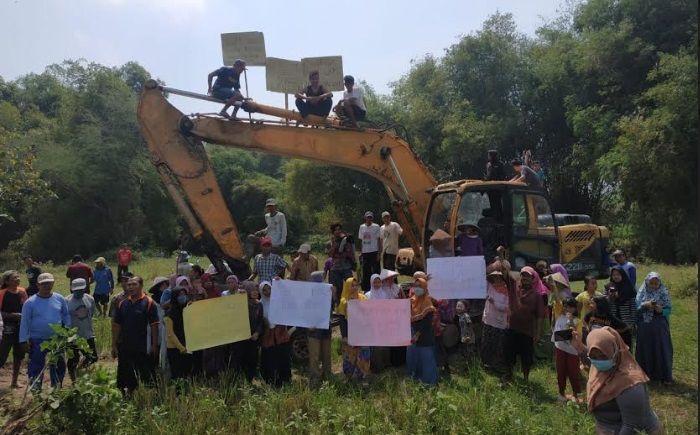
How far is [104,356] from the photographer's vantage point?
10.5 meters

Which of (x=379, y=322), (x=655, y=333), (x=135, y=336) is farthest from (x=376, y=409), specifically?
(x=655, y=333)

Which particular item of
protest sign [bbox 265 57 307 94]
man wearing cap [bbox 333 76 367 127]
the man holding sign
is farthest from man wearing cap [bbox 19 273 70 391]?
man wearing cap [bbox 333 76 367 127]

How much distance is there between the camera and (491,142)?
29.8 metres

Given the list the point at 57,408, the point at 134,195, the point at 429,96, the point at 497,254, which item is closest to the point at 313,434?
the point at 57,408

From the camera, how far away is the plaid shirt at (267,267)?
30.5 ft

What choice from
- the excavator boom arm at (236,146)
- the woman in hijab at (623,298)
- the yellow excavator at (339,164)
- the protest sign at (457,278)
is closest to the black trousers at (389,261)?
the yellow excavator at (339,164)

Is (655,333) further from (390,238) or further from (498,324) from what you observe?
(390,238)

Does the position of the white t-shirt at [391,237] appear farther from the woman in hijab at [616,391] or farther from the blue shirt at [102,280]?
the blue shirt at [102,280]

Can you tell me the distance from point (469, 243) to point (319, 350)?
279 cm

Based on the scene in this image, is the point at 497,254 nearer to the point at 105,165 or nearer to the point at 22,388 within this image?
the point at 22,388

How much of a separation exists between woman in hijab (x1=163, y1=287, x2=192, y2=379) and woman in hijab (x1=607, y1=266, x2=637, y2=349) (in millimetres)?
6027

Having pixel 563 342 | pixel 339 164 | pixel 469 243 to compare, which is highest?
pixel 339 164

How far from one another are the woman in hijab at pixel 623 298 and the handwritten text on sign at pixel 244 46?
6352mm

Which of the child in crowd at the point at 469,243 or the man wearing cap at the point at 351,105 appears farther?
the man wearing cap at the point at 351,105
